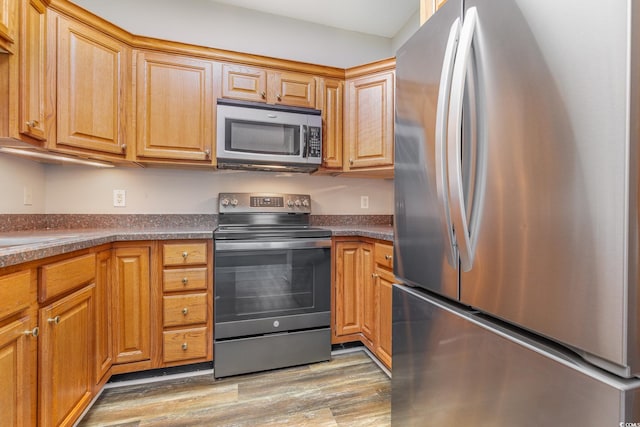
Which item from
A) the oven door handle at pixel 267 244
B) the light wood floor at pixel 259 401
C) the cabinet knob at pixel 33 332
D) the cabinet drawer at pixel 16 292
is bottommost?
the light wood floor at pixel 259 401

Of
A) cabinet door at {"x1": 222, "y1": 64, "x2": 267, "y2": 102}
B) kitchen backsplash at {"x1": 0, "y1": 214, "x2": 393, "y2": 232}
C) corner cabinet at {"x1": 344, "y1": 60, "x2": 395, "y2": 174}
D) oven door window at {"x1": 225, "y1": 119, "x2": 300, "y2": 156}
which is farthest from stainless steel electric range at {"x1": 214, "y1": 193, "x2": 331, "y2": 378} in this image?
cabinet door at {"x1": 222, "y1": 64, "x2": 267, "y2": 102}

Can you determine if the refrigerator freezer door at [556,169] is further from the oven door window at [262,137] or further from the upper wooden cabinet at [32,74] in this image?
the upper wooden cabinet at [32,74]

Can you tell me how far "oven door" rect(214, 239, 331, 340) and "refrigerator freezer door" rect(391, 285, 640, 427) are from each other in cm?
89

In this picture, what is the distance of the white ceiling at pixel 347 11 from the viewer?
240cm

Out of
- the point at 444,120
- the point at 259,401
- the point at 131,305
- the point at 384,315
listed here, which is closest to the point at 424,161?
the point at 444,120

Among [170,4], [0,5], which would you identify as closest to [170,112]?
[0,5]

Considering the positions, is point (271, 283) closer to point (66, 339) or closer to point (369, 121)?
point (66, 339)

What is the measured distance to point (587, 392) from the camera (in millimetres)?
561

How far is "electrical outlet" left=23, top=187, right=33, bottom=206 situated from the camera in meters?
1.82

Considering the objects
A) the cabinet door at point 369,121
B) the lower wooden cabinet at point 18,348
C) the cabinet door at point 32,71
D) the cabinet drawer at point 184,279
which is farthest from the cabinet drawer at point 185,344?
the cabinet door at point 369,121

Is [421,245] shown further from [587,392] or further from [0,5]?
[0,5]

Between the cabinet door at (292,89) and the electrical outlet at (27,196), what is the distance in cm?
161

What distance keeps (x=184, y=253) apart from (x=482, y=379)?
162cm

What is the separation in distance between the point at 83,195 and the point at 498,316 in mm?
2541
